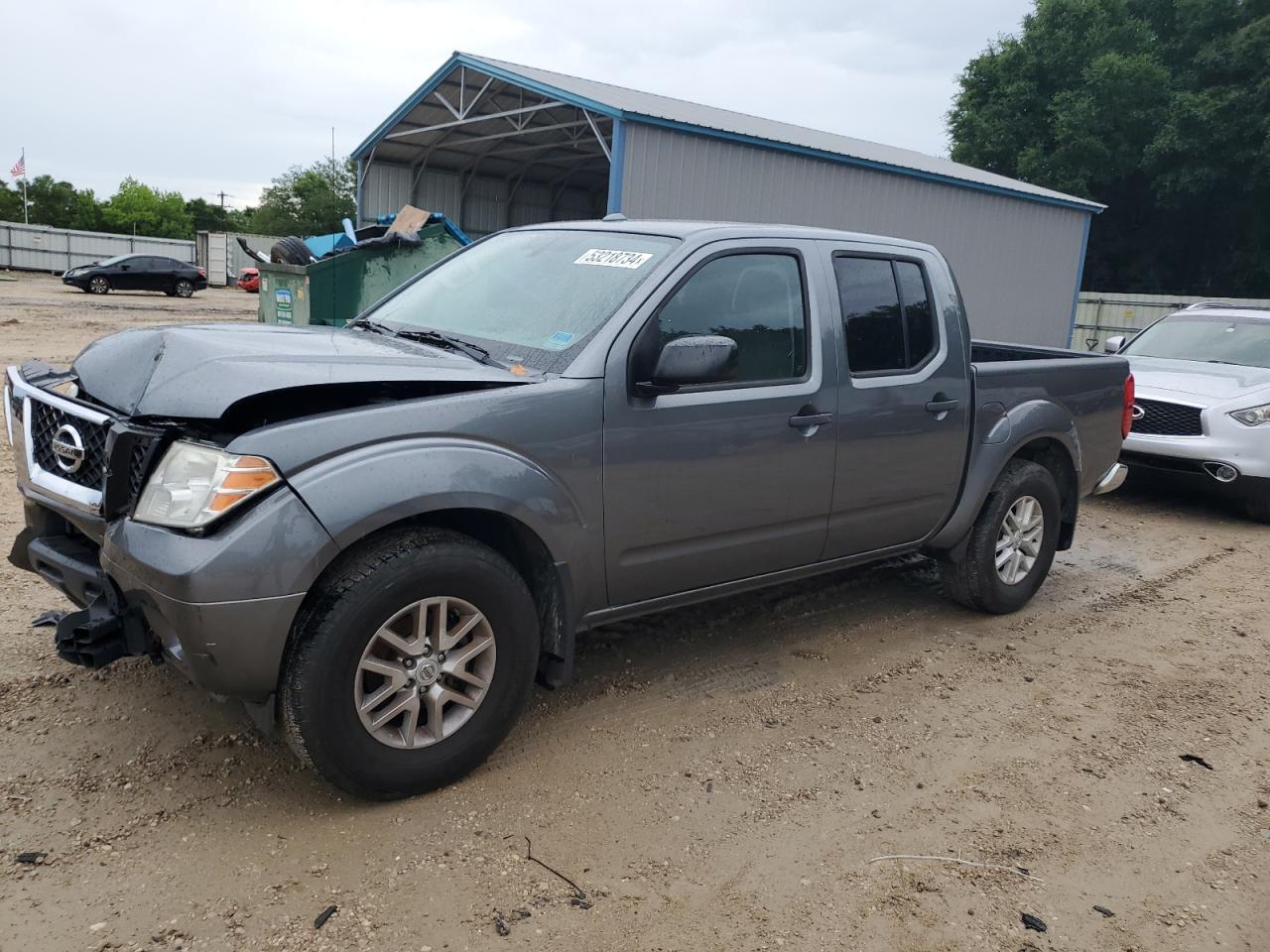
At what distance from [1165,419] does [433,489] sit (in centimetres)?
709

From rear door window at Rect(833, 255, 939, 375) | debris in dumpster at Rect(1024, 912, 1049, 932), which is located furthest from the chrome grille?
debris in dumpster at Rect(1024, 912, 1049, 932)

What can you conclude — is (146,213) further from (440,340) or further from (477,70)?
(440,340)

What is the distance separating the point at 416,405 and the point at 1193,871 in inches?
109

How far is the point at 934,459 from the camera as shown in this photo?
459cm

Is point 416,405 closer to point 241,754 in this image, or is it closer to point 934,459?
point 241,754

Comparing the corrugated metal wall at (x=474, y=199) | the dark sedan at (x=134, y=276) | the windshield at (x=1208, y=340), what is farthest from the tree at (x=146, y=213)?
the windshield at (x=1208, y=340)

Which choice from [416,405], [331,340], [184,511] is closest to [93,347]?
[331,340]

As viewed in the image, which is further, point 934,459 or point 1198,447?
point 1198,447

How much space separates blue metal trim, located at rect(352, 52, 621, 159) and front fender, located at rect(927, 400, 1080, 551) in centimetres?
836

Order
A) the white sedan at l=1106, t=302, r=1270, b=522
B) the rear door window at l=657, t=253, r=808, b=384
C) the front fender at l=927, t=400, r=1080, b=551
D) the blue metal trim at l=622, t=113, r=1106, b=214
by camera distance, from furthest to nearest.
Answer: the blue metal trim at l=622, t=113, r=1106, b=214 → the white sedan at l=1106, t=302, r=1270, b=522 → the front fender at l=927, t=400, r=1080, b=551 → the rear door window at l=657, t=253, r=808, b=384

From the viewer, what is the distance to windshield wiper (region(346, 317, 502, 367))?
11.7 ft

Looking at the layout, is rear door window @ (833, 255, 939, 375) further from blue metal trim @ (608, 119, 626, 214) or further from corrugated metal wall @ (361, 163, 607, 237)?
corrugated metal wall @ (361, 163, 607, 237)

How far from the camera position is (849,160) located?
583 inches

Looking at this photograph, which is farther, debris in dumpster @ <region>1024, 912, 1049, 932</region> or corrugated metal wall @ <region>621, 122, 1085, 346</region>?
corrugated metal wall @ <region>621, 122, 1085, 346</region>
